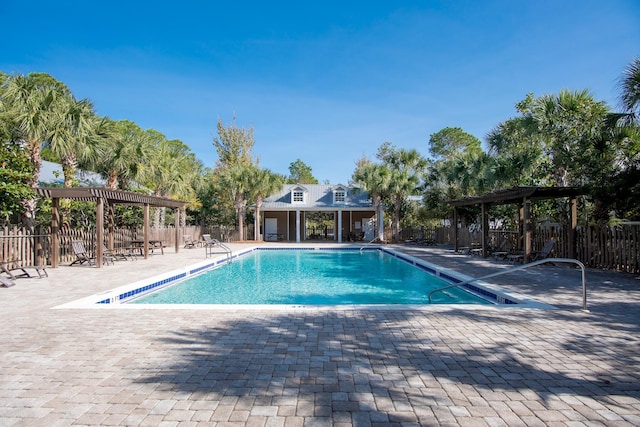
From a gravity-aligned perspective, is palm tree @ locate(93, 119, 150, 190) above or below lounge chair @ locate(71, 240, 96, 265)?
above

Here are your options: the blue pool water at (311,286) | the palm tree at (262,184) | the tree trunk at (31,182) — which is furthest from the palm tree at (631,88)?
the palm tree at (262,184)

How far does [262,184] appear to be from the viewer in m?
26.5

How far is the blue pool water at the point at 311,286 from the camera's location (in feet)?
28.8

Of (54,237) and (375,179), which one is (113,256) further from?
(375,179)

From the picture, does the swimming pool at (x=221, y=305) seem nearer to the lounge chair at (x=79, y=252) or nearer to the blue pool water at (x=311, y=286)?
the blue pool water at (x=311, y=286)

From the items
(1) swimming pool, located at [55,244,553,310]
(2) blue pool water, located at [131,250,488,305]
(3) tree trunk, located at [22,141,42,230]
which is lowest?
(2) blue pool water, located at [131,250,488,305]

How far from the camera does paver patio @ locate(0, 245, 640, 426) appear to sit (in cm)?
275

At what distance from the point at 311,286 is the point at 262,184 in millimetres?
16656

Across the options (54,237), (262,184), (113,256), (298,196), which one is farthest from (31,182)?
(298,196)

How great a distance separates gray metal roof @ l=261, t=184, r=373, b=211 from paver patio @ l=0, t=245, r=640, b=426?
2248cm

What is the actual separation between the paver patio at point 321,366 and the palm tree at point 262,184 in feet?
67.5

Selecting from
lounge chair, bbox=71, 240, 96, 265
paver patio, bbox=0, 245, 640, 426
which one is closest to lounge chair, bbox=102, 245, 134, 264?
lounge chair, bbox=71, 240, 96, 265

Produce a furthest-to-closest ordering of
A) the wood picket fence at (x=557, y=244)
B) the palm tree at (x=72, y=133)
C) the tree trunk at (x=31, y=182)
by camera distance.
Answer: the palm tree at (x=72, y=133), the tree trunk at (x=31, y=182), the wood picket fence at (x=557, y=244)

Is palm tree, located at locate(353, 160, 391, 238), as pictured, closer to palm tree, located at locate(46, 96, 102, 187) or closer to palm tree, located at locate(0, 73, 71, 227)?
palm tree, located at locate(46, 96, 102, 187)
